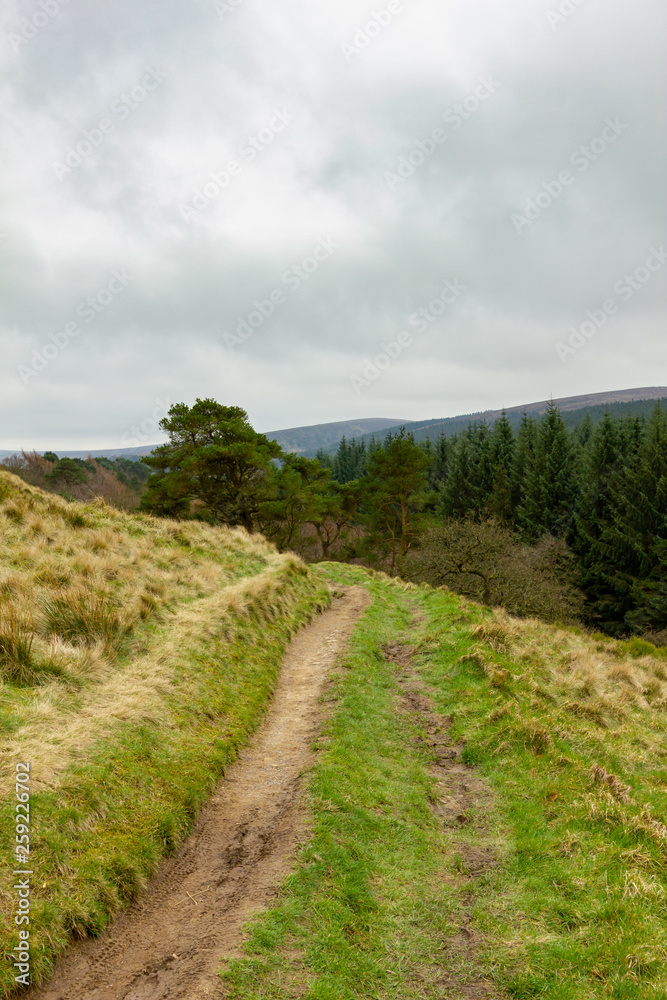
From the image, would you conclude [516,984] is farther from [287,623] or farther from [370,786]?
[287,623]

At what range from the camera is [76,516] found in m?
14.2

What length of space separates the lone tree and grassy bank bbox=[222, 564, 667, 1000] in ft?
74.7

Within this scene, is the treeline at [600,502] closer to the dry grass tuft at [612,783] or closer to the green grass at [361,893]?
the dry grass tuft at [612,783]

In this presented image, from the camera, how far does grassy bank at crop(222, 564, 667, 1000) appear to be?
163 inches

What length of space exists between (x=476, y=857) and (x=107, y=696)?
5.08 m

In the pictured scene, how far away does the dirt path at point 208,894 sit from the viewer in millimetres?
3701

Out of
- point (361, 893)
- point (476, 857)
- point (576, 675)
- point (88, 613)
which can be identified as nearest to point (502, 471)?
point (576, 675)

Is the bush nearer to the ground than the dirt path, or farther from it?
nearer to the ground

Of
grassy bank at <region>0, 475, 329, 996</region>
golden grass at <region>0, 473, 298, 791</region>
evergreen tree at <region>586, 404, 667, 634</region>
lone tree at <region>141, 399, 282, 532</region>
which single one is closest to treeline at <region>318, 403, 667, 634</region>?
evergreen tree at <region>586, 404, 667, 634</region>

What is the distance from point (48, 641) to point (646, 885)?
26.4ft

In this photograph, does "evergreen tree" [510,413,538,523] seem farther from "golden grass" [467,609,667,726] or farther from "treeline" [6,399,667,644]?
"golden grass" [467,609,667,726]

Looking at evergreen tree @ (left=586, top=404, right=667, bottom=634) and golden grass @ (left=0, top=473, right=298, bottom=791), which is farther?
evergreen tree @ (left=586, top=404, right=667, bottom=634)

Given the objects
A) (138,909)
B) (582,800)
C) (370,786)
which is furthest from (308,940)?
(582,800)

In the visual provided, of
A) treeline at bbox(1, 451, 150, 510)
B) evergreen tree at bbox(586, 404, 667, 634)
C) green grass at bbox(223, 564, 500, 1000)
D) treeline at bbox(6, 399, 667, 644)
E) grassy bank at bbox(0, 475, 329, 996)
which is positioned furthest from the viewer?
treeline at bbox(1, 451, 150, 510)
